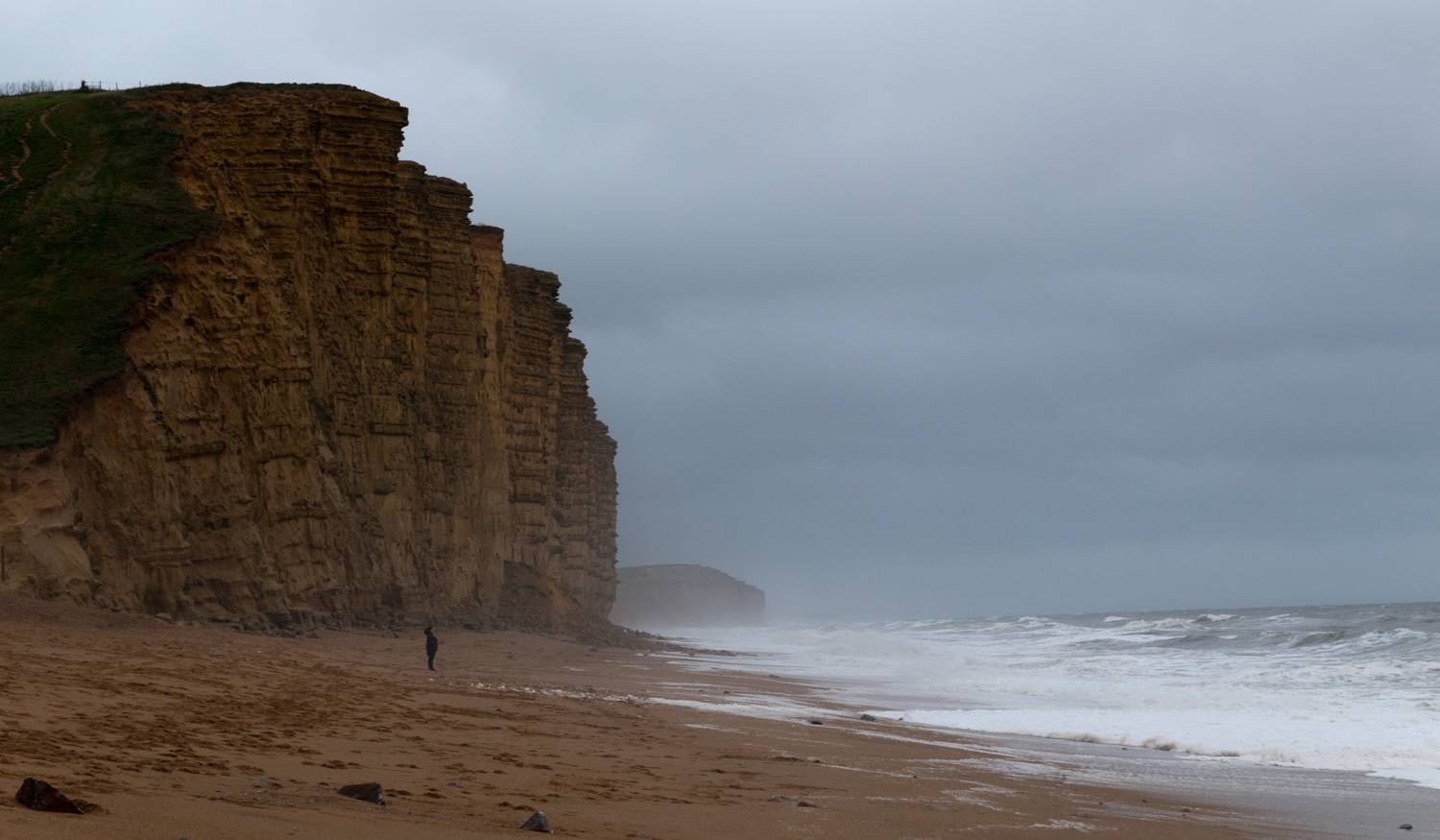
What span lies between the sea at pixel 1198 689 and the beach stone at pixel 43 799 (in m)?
13.2

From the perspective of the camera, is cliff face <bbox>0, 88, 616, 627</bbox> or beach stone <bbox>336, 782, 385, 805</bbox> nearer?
beach stone <bbox>336, 782, 385, 805</bbox>

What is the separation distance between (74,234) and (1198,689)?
2453cm

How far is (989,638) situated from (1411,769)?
4129cm

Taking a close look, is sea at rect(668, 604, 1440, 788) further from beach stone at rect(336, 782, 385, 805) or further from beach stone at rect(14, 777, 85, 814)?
beach stone at rect(14, 777, 85, 814)

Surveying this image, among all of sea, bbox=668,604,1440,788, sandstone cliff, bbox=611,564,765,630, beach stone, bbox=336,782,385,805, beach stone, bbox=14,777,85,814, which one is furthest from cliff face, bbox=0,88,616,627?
sandstone cliff, bbox=611,564,765,630

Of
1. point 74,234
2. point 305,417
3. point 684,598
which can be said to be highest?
point 74,234

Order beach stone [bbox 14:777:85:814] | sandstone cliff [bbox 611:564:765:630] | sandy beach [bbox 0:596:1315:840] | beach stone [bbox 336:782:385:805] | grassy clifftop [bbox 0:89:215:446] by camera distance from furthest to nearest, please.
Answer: sandstone cliff [bbox 611:564:765:630]
grassy clifftop [bbox 0:89:215:446]
beach stone [bbox 336:782:385:805]
sandy beach [bbox 0:596:1315:840]
beach stone [bbox 14:777:85:814]

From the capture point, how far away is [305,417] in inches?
933

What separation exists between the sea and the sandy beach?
3.33 m

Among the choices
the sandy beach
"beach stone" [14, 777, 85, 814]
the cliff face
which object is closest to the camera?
"beach stone" [14, 777, 85, 814]

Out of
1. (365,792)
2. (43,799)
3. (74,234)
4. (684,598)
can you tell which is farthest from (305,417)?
(684,598)

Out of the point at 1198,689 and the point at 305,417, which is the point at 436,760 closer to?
the point at 305,417

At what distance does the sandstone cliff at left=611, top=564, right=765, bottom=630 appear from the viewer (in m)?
112

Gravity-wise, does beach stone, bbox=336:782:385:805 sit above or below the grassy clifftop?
below
